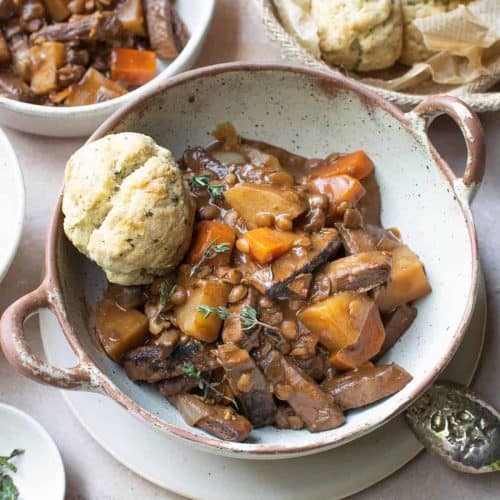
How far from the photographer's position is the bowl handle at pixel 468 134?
2521 mm

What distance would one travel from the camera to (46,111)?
3045 mm

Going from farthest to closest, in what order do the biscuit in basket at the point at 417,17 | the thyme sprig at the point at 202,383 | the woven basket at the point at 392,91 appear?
the biscuit in basket at the point at 417,17 < the woven basket at the point at 392,91 < the thyme sprig at the point at 202,383

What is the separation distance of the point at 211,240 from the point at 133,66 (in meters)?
1.02

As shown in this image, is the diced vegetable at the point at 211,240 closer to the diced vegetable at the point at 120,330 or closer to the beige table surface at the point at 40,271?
the diced vegetable at the point at 120,330

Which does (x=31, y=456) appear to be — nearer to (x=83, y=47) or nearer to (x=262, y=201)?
(x=262, y=201)

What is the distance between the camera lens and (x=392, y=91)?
3.12 m

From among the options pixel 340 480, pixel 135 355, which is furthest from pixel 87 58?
pixel 340 480

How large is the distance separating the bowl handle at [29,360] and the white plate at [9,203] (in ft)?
1.50

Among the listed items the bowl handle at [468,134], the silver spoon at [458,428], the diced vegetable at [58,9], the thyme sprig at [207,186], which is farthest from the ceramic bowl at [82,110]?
the silver spoon at [458,428]

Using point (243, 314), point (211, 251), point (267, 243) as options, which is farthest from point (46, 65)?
point (243, 314)

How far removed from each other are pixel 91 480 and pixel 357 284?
1.18 meters

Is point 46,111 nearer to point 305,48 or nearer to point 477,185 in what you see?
point 305,48

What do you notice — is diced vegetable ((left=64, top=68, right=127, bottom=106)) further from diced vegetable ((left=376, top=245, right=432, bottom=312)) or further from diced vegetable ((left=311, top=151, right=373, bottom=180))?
diced vegetable ((left=376, top=245, right=432, bottom=312))

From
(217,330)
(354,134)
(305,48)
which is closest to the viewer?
(217,330)
